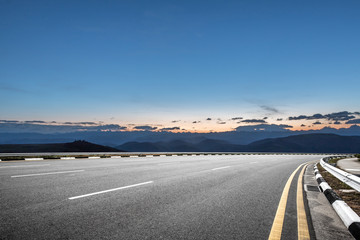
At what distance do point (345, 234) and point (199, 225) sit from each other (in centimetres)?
219

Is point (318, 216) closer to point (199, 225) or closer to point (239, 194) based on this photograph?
point (239, 194)

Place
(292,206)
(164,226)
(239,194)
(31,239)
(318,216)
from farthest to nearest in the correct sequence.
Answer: (239,194) → (292,206) → (318,216) → (164,226) → (31,239)

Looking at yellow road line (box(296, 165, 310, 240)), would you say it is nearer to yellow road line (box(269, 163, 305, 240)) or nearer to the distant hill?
yellow road line (box(269, 163, 305, 240))

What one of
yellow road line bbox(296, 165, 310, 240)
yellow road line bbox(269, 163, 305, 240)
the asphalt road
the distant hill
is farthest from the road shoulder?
the distant hill

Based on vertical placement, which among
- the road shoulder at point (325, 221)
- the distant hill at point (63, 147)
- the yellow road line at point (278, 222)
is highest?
the distant hill at point (63, 147)

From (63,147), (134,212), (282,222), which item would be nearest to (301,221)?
(282,222)

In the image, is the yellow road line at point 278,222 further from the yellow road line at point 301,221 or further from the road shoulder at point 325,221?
the road shoulder at point 325,221

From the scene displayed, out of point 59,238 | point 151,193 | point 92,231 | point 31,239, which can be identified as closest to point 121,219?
point 92,231

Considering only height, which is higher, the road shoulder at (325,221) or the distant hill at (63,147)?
the distant hill at (63,147)

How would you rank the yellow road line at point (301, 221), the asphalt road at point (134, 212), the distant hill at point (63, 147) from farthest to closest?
the distant hill at point (63, 147) → the yellow road line at point (301, 221) → the asphalt road at point (134, 212)

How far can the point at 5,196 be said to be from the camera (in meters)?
5.18

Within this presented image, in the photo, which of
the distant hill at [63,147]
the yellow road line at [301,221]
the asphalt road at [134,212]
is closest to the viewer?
the asphalt road at [134,212]

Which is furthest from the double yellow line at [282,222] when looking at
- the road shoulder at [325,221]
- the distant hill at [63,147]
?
the distant hill at [63,147]

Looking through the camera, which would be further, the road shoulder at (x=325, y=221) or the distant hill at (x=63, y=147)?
the distant hill at (x=63, y=147)
